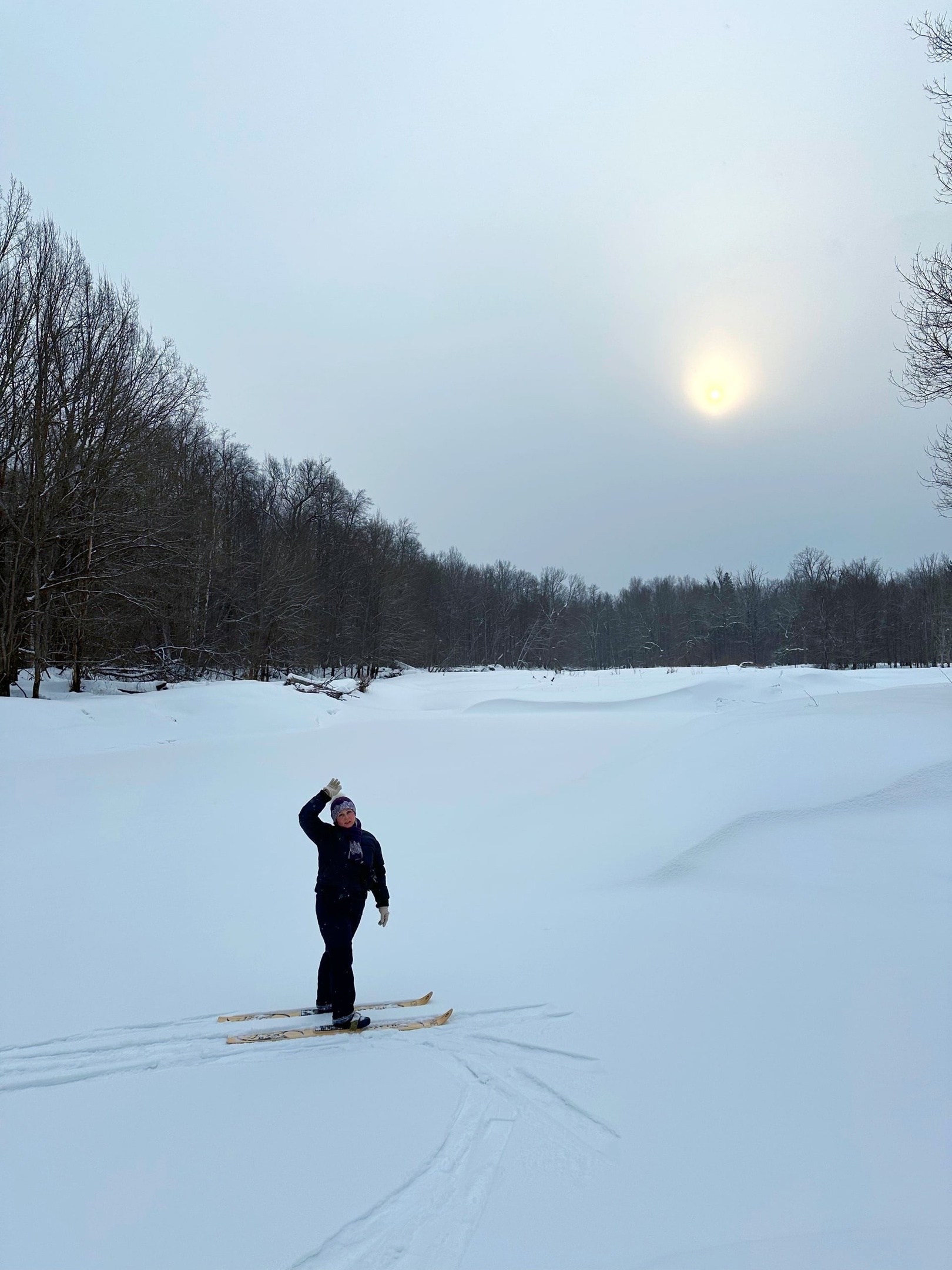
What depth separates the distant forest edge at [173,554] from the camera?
551 inches

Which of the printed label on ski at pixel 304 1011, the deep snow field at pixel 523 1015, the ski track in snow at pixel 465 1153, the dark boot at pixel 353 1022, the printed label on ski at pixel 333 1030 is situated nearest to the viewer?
the ski track in snow at pixel 465 1153

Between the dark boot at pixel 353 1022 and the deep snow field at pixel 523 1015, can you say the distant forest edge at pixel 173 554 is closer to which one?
the deep snow field at pixel 523 1015

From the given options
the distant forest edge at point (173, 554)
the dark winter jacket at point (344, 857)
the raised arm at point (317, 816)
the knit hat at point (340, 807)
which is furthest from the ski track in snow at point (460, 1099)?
the distant forest edge at point (173, 554)

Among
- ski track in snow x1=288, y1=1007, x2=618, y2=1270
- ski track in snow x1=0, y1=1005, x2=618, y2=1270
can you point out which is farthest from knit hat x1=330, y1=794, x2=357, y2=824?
ski track in snow x1=288, y1=1007, x2=618, y2=1270

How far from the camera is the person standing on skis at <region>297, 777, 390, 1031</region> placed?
4422mm

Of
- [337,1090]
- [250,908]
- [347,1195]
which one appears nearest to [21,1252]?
[347,1195]

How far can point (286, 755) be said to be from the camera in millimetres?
11297

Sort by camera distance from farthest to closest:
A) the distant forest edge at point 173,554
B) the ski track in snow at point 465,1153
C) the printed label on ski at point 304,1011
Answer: the distant forest edge at point 173,554 < the printed label on ski at point 304,1011 < the ski track in snow at point 465,1153

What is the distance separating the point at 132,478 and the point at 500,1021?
619 inches

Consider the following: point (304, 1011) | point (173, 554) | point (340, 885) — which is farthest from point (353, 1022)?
point (173, 554)

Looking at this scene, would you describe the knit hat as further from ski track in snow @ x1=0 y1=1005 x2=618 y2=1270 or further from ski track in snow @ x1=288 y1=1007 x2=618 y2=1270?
ski track in snow @ x1=288 y1=1007 x2=618 y2=1270

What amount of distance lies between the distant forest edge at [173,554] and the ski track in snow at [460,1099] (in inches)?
468

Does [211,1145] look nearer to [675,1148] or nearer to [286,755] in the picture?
[675,1148]

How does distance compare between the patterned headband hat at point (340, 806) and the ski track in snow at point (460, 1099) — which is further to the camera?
the patterned headband hat at point (340, 806)
